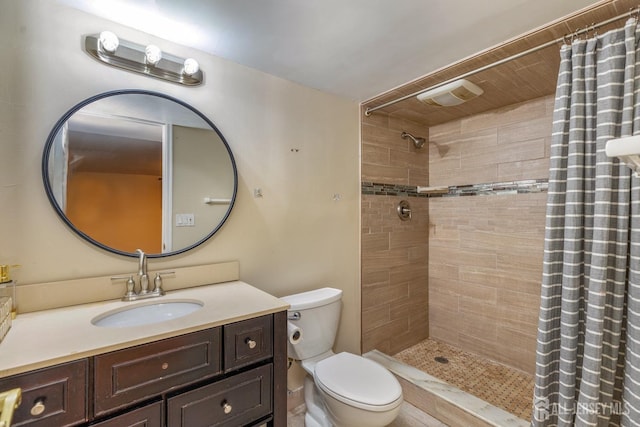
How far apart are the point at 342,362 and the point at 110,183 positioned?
59.5 inches

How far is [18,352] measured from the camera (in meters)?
0.85

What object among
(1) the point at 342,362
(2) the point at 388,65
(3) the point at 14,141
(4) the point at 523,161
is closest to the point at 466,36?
(2) the point at 388,65

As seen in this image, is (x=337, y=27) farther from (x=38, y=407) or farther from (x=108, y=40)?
(x=38, y=407)

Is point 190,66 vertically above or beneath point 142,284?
above

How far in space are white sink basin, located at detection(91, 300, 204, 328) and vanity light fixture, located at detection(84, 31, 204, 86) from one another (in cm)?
112

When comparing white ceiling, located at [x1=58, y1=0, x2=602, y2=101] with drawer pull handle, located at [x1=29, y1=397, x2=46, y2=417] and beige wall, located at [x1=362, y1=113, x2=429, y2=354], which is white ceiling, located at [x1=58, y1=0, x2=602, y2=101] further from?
drawer pull handle, located at [x1=29, y1=397, x2=46, y2=417]

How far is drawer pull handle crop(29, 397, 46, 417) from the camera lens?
0.80m

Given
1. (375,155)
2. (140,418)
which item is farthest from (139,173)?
(375,155)

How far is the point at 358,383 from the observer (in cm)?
149

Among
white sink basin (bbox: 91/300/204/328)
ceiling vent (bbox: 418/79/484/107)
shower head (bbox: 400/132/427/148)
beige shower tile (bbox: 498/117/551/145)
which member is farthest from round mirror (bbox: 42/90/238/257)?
beige shower tile (bbox: 498/117/551/145)

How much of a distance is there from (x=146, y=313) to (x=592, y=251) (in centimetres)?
192

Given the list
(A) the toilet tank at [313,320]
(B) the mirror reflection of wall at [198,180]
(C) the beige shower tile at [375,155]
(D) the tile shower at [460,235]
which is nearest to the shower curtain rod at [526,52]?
(C) the beige shower tile at [375,155]

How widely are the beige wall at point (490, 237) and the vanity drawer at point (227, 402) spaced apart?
2041mm

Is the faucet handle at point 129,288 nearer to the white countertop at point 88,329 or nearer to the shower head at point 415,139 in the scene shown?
the white countertop at point 88,329
